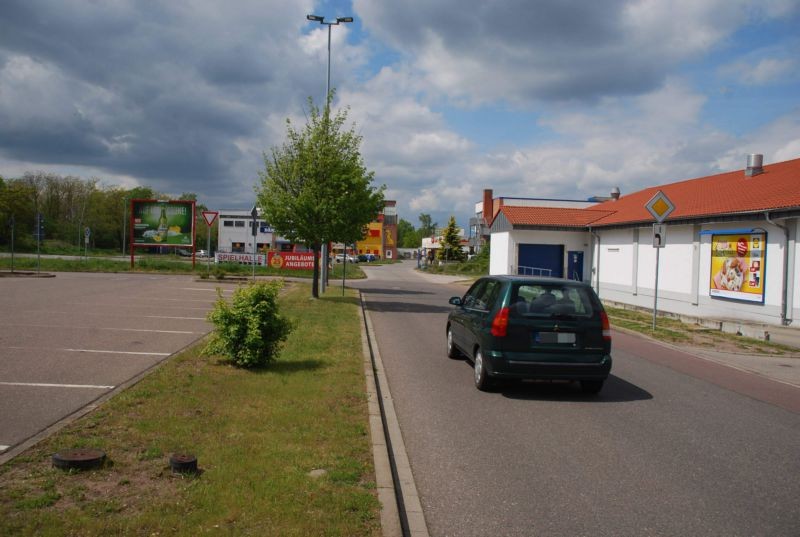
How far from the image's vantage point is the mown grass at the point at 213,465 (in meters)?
3.94

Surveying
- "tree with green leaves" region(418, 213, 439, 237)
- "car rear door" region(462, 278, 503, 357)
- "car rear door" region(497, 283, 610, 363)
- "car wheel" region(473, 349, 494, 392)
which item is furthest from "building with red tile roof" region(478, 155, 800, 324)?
"tree with green leaves" region(418, 213, 439, 237)

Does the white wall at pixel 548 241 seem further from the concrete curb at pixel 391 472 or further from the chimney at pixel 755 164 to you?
the concrete curb at pixel 391 472

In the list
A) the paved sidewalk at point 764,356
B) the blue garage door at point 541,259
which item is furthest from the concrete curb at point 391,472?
the blue garage door at point 541,259

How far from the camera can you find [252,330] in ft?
29.0

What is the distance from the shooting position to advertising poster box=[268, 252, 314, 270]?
40094 millimetres

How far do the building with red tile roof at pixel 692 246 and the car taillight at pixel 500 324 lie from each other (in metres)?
9.49

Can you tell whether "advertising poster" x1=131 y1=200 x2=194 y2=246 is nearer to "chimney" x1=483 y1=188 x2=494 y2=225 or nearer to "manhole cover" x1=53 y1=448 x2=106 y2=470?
"manhole cover" x1=53 y1=448 x2=106 y2=470

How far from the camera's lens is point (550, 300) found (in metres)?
8.34

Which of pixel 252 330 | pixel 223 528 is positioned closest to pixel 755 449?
pixel 223 528

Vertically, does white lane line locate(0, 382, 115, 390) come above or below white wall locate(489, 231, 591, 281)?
below

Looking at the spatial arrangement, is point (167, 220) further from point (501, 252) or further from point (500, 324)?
point (500, 324)

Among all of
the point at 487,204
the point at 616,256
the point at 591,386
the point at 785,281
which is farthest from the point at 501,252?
the point at 487,204

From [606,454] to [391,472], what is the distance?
2.14 m

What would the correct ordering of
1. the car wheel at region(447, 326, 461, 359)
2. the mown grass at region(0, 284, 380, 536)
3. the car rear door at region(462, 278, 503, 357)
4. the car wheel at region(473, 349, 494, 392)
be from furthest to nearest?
1. the car wheel at region(447, 326, 461, 359)
2. the car rear door at region(462, 278, 503, 357)
3. the car wheel at region(473, 349, 494, 392)
4. the mown grass at region(0, 284, 380, 536)
